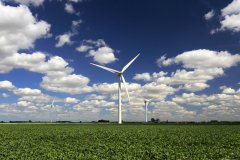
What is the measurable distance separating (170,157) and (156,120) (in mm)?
145353

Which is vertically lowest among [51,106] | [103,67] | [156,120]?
[156,120]

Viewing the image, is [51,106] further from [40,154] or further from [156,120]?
[40,154]

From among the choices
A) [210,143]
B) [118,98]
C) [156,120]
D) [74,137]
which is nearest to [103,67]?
[118,98]

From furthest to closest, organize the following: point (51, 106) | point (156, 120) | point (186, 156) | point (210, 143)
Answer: point (156, 120) < point (51, 106) < point (210, 143) < point (186, 156)

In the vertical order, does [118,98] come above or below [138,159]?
above

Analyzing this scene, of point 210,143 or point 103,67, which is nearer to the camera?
point 210,143

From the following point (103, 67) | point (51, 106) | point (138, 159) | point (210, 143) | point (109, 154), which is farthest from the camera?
point (51, 106)

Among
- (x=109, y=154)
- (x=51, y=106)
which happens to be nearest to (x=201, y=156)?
(x=109, y=154)

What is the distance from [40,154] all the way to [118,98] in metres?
73.2

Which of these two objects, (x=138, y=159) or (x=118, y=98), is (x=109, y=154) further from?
(x=118, y=98)

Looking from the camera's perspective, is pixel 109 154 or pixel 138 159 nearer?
pixel 138 159

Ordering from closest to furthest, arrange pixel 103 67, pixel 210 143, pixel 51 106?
pixel 210 143 → pixel 103 67 → pixel 51 106

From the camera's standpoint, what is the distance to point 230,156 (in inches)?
761

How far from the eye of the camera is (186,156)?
20094 millimetres
